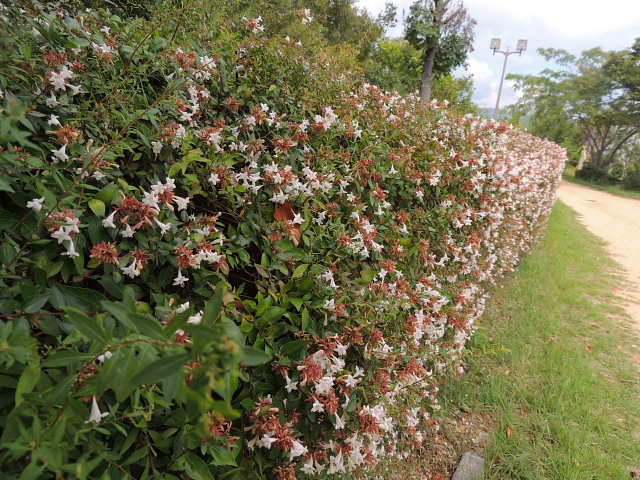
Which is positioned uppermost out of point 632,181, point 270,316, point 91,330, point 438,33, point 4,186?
point 438,33

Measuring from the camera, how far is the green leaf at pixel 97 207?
1.02 m

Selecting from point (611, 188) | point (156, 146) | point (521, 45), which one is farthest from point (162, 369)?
point (611, 188)

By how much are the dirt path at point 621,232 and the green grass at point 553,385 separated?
0.77 meters

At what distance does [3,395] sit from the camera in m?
0.81

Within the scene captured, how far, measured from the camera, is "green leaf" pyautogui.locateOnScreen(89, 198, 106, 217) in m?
1.02

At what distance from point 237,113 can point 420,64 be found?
16420mm

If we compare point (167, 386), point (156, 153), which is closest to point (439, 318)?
Answer: point (156, 153)

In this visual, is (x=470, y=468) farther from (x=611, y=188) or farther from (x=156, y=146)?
(x=611, y=188)

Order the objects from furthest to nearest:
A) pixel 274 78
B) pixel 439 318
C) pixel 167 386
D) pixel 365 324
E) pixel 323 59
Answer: pixel 439 318, pixel 323 59, pixel 274 78, pixel 365 324, pixel 167 386

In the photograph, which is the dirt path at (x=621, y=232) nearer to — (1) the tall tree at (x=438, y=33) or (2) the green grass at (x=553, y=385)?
(2) the green grass at (x=553, y=385)

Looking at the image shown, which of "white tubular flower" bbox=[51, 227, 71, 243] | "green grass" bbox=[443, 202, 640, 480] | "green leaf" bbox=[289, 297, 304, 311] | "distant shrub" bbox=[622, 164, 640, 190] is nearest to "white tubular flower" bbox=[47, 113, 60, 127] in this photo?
"white tubular flower" bbox=[51, 227, 71, 243]

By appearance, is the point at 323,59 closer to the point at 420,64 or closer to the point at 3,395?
the point at 3,395

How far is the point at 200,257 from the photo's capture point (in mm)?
1167

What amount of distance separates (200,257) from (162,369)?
0.63m
